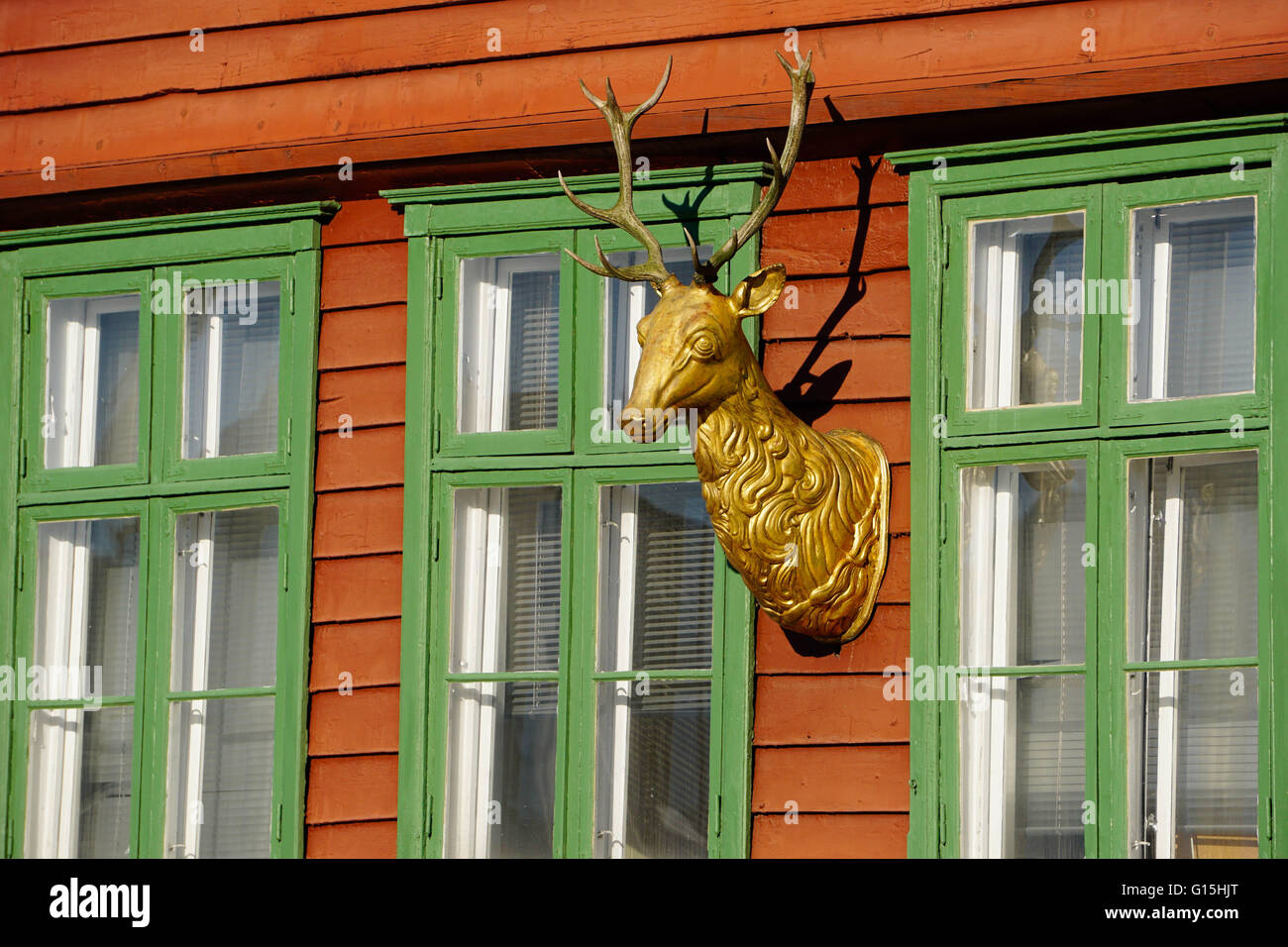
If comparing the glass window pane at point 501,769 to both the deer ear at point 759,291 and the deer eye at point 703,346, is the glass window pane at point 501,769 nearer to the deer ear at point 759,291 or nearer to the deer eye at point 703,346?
the deer eye at point 703,346

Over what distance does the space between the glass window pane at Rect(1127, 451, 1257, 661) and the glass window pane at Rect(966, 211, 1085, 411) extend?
420mm

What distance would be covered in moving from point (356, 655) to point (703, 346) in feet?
5.96

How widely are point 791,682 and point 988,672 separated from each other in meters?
0.64

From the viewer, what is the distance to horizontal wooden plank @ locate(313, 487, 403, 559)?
7.85 m

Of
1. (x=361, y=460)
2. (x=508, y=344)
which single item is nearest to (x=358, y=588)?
(x=361, y=460)

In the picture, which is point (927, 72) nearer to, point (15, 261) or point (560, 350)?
point (560, 350)

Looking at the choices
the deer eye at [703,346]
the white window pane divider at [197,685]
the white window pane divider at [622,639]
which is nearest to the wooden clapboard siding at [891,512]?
the white window pane divider at [622,639]

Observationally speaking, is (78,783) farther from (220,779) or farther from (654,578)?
(654,578)

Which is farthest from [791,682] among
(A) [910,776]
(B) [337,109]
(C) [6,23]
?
(C) [6,23]

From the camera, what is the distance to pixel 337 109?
8.18 m

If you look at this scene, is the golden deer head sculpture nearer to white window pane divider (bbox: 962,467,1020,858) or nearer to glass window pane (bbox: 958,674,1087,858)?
white window pane divider (bbox: 962,467,1020,858)

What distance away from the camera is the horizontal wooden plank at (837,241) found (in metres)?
7.37

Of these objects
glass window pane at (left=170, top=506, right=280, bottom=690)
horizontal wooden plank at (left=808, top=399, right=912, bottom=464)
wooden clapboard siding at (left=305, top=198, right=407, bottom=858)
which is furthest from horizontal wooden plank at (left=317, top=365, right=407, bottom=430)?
horizontal wooden plank at (left=808, top=399, right=912, bottom=464)

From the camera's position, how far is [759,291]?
7035 millimetres
